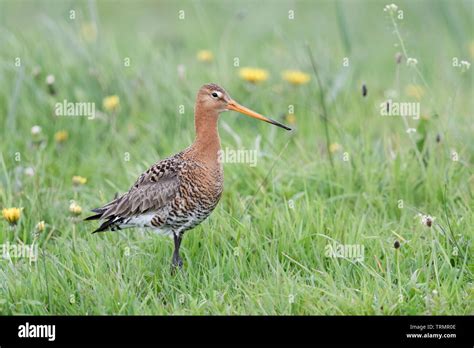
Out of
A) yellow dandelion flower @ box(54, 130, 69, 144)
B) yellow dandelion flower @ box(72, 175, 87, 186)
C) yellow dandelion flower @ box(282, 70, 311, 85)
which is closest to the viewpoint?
yellow dandelion flower @ box(72, 175, 87, 186)

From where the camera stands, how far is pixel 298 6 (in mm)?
14734

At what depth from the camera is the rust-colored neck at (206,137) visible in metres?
6.22

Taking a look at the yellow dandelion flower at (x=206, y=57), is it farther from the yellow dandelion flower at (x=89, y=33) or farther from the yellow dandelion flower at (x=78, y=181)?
the yellow dandelion flower at (x=78, y=181)

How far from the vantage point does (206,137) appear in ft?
20.6

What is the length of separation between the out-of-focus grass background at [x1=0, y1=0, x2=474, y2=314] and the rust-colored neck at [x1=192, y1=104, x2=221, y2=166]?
1.83 ft

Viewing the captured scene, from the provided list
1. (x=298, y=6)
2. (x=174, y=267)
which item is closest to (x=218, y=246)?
(x=174, y=267)

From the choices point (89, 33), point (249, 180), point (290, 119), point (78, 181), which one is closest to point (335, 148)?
point (249, 180)

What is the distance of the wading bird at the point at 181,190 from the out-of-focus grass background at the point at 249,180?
0.85 ft

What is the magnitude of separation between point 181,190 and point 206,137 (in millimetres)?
452

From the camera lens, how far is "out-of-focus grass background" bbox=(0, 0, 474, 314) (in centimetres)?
570

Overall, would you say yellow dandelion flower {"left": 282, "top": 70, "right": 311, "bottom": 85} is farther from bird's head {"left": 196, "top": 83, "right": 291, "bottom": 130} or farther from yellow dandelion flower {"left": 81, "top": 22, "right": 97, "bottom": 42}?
bird's head {"left": 196, "top": 83, "right": 291, "bottom": 130}

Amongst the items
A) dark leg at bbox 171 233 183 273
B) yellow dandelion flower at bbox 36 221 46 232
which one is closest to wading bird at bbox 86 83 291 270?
dark leg at bbox 171 233 183 273

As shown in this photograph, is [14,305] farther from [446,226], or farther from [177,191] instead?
[446,226]

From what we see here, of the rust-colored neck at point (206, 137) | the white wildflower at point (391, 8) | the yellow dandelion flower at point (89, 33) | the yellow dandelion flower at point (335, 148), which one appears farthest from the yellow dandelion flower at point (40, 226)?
the yellow dandelion flower at point (89, 33)
